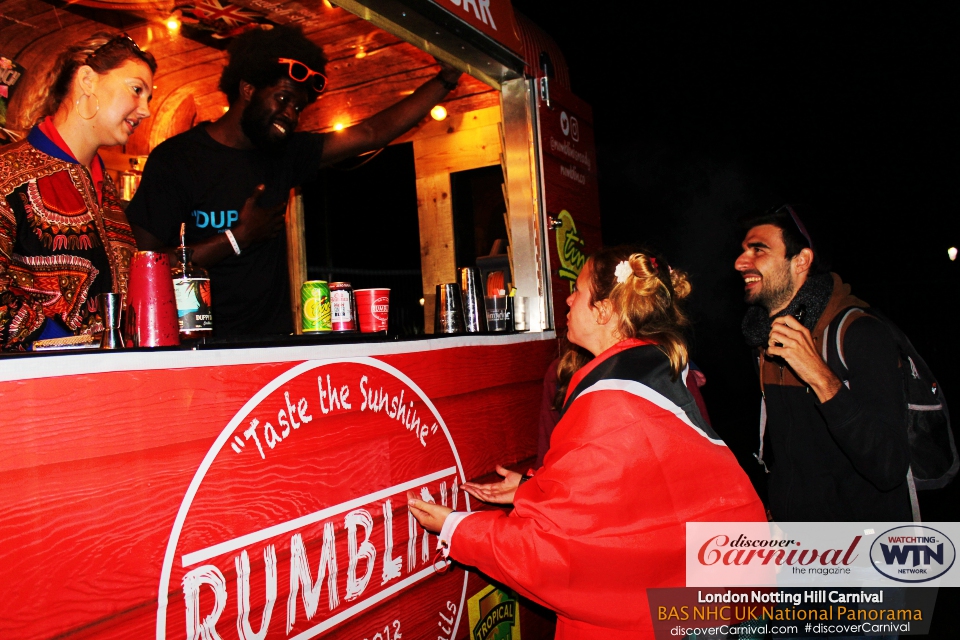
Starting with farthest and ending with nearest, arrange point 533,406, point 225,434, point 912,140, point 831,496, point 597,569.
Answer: point 912,140 < point 533,406 < point 831,496 < point 597,569 < point 225,434

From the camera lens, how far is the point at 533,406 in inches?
121

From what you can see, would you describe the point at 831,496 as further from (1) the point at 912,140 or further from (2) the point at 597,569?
(1) the point at 912,140

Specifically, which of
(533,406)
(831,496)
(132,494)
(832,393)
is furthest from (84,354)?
(831,496)

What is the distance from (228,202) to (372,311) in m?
1.28

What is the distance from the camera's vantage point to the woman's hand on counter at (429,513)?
2037 mm

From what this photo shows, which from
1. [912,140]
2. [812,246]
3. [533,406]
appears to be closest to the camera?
[812,246]

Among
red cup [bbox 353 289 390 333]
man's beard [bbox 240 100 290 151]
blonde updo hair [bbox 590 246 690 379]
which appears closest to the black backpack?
blonde updo hair [bbox 590 246 690 379]

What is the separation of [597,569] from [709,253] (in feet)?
25.2

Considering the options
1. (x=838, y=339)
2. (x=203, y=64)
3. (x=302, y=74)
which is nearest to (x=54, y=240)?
(x=302, y=74)

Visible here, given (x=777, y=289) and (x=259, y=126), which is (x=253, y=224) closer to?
(x=259, y=126)

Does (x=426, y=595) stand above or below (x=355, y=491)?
below

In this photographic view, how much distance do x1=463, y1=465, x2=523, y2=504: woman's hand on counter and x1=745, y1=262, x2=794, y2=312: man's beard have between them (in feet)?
4.73

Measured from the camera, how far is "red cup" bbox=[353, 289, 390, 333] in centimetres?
233

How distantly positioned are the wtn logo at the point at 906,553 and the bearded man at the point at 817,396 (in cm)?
7
